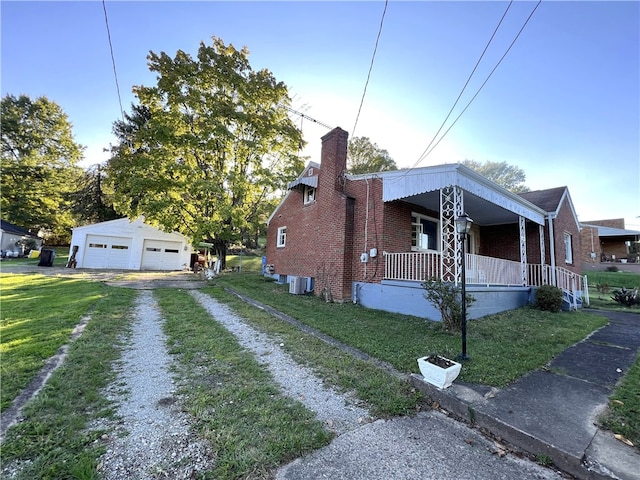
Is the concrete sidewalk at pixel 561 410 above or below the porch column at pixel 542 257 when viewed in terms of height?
below

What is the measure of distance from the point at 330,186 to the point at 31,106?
128ft

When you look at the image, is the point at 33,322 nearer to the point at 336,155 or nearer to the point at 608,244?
the point at 336,155

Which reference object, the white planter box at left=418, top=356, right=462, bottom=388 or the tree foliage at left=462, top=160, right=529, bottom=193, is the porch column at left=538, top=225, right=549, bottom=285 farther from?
the tree foliage at left=462, top=160, right=529, bottom=193

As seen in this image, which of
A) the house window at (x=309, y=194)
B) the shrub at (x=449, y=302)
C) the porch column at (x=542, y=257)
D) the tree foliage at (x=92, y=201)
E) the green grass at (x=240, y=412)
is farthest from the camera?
the tree foliage at (x=92, y=201)

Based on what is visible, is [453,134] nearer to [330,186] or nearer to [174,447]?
[330,186]

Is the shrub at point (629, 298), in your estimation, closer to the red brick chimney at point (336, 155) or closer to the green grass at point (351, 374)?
the red brick chimney at point (336, 155)

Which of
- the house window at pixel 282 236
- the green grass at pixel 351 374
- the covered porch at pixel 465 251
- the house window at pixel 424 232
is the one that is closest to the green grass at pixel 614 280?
the covered porch at pixel 465 251

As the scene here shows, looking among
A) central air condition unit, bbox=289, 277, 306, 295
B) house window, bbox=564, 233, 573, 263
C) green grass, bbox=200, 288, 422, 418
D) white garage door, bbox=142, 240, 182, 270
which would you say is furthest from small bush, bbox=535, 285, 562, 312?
white garage door, bbox=142, 240, 182, 270

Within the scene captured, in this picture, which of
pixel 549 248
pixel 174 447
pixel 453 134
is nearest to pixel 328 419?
pixel 174 447

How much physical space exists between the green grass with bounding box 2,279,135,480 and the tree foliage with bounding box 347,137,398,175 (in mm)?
25915

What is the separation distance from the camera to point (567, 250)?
13883 millimetres

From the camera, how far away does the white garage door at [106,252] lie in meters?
19.6

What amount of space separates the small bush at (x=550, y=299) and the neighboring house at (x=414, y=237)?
0.62m

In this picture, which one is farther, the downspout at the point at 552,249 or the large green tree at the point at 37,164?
the large green tree at the point at 37,164
